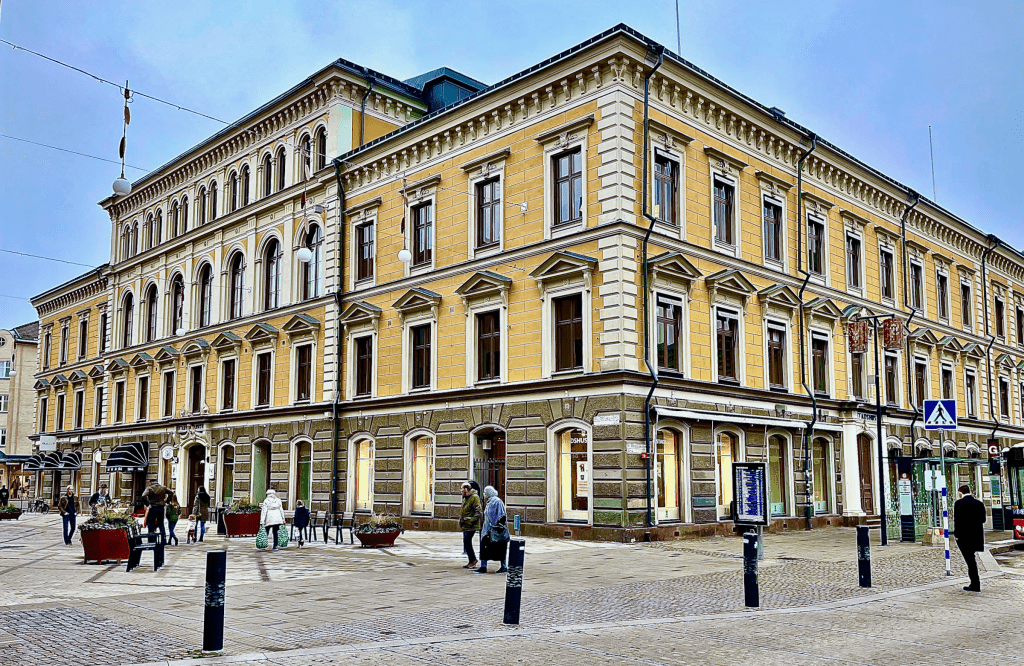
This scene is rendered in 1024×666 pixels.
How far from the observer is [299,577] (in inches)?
677

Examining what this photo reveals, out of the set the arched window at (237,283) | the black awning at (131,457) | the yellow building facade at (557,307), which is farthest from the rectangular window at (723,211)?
the black awning at (131,457)

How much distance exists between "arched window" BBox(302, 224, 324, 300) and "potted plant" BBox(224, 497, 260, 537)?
10.3m

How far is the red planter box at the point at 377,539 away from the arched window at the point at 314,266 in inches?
581

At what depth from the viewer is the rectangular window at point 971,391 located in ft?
140

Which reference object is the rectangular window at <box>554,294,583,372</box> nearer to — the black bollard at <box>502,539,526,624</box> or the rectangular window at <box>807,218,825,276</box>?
the rectangular window at <box>807,218,825,276</box>

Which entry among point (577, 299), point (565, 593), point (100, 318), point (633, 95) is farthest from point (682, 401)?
point (100, 318)

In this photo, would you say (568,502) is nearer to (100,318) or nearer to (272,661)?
(272,661)

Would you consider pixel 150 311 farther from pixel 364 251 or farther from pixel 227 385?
pixel 364 251

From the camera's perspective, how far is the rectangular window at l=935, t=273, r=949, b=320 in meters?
41.0

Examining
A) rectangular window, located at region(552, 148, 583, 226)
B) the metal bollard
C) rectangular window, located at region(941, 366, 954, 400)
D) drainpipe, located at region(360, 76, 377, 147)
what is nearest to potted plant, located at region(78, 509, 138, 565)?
rectangular window, located at region(552, 148, 583, 226)

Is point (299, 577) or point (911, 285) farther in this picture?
point (911, 285)

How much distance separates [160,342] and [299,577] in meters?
31.0

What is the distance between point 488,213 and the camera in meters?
29.6

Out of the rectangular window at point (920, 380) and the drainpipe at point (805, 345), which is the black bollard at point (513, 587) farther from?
the rectangular window at point (920, 380)
